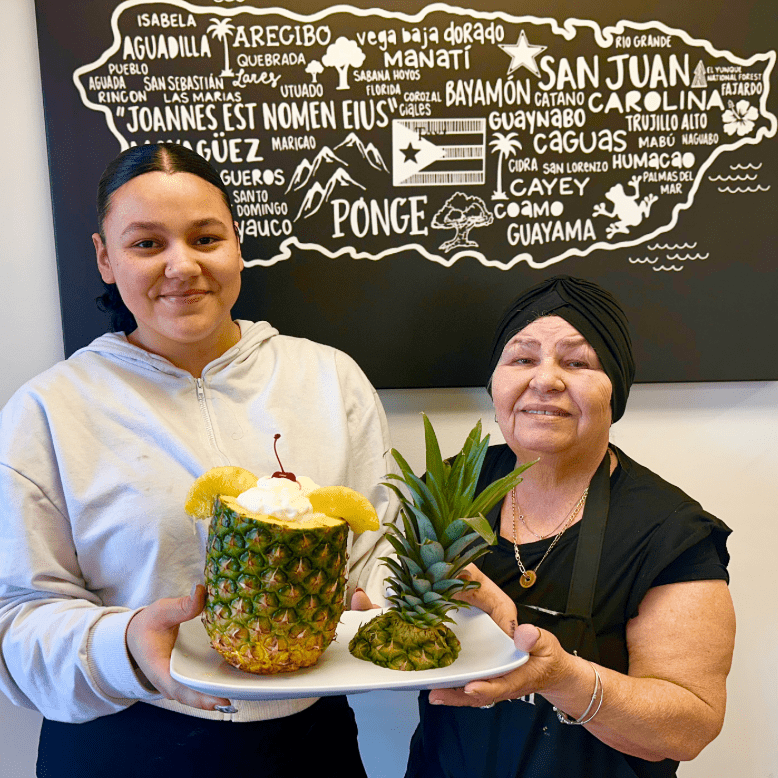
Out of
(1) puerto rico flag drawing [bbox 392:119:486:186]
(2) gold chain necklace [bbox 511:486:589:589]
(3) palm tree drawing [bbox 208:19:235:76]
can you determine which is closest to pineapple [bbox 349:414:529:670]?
(2) gold chain necklace [bbox 511:486:589:589]

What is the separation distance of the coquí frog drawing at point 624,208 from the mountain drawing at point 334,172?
604 millimetres

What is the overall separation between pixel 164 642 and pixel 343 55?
4.75 feet

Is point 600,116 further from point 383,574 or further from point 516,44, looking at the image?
point 383,574

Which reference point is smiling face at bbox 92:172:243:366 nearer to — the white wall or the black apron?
the white wall

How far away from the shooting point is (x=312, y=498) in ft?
3.78

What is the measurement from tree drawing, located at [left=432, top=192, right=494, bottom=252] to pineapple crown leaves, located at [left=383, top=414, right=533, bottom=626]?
75cm

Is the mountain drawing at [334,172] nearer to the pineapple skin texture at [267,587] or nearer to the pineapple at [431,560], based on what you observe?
the pineapple at [431,560]

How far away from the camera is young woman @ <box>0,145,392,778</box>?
1275 mm

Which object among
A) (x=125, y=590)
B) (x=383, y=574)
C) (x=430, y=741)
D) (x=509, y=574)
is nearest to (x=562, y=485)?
(x=509, y=574)

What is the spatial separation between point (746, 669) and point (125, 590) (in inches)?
69.7

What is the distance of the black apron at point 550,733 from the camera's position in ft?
4.49

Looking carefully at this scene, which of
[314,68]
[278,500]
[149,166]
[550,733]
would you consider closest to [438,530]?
[278,500]

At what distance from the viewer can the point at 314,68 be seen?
1.77m

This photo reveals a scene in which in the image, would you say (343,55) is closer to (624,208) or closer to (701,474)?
(624,208)
